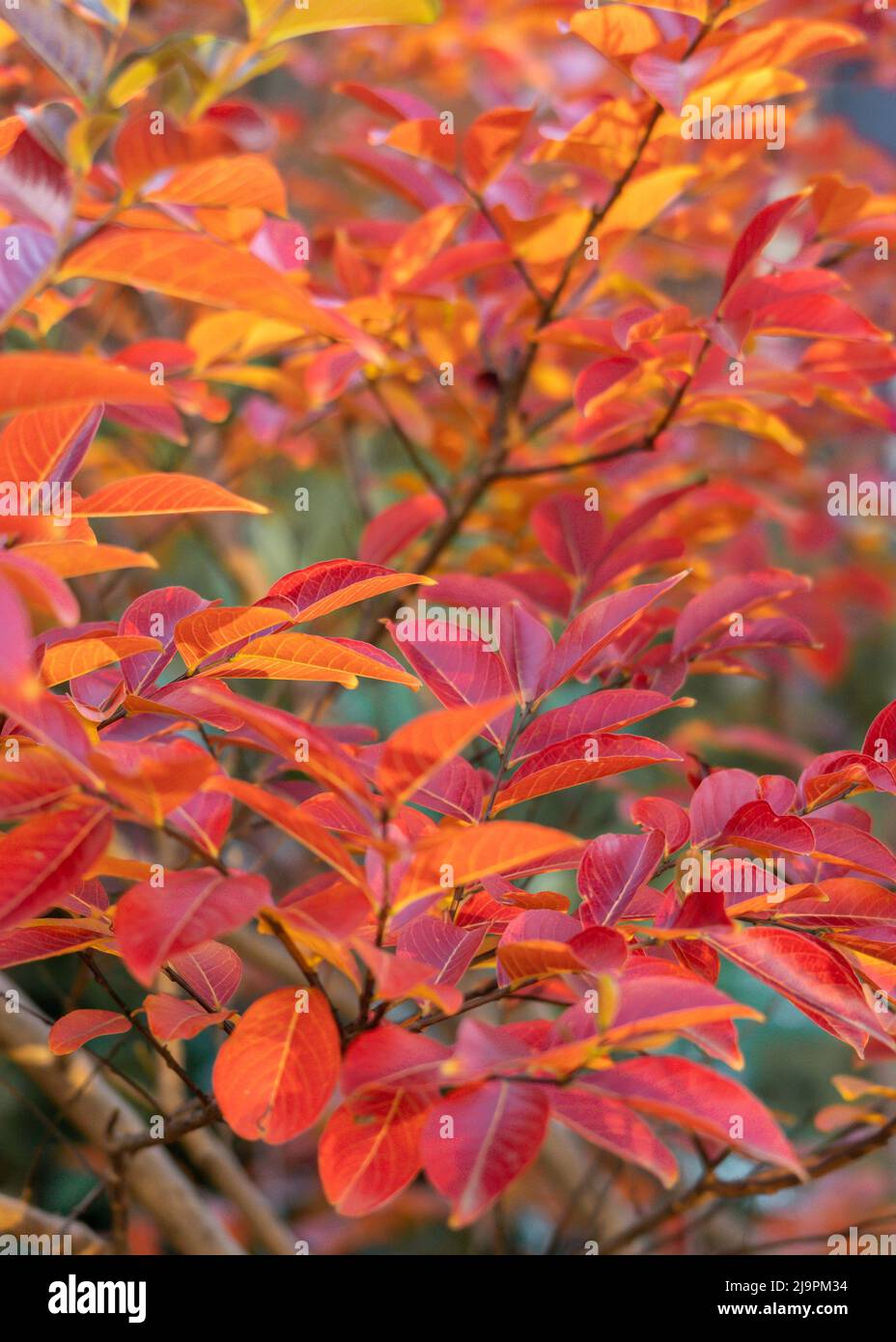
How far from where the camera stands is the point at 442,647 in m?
0.66

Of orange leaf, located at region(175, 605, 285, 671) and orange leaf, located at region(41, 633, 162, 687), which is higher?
orange leaf, located at region(175, 605, 285, 671)

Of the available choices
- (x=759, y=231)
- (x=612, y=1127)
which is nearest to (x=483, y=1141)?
(x=612, y=1127)

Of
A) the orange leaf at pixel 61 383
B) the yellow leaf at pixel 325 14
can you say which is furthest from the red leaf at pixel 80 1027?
the yellow leaf at pixel 325 14

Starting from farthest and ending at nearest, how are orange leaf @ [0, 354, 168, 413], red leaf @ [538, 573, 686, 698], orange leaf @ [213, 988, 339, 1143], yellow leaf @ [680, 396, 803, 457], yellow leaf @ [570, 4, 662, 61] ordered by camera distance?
1. yellow leaf @ [680, 396, 803, 457]
2. yellow leaf @ [570, 4, 662, 61]
3. red leaf @ [538, 573, 686, 698]
4. orange leaf @ [213, 988, 339, 1143]
5. orange leaf @ [0, 354, 168, 413]

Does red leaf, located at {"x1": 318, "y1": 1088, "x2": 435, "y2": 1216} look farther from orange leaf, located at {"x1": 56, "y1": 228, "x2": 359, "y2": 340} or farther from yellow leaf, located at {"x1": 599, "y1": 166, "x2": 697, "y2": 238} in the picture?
yellow leaf, located at {"x1": 599, "y1": 166, "x2": 697, "y2": 238}

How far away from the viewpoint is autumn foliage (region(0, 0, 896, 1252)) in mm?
473

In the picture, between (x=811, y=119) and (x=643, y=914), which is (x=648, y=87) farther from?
(x=811, y=119)

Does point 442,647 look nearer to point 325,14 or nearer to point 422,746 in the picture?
point 422,746

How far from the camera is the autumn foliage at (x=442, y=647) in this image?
473 mm

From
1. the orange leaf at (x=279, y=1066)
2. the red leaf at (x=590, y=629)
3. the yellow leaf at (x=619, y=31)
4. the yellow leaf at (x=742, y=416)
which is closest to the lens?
the orange leaf at (x=279, y=1066)

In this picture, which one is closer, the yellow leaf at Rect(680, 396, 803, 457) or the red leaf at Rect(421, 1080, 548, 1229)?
the red leaf at Rect(421, 1080, 548, 1229)

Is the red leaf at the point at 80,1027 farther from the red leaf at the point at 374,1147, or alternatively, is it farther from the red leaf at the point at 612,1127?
the red leaf at the point at 612,1127

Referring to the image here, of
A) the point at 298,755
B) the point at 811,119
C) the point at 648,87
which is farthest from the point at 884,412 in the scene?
the point at 811,119

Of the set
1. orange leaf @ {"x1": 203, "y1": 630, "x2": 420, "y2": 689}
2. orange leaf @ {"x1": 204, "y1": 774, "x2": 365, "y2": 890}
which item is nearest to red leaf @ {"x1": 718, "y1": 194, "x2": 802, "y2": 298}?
orange leaf @ {"x1": 203, "y1": 630, "x2": 420, "y2": 689}
